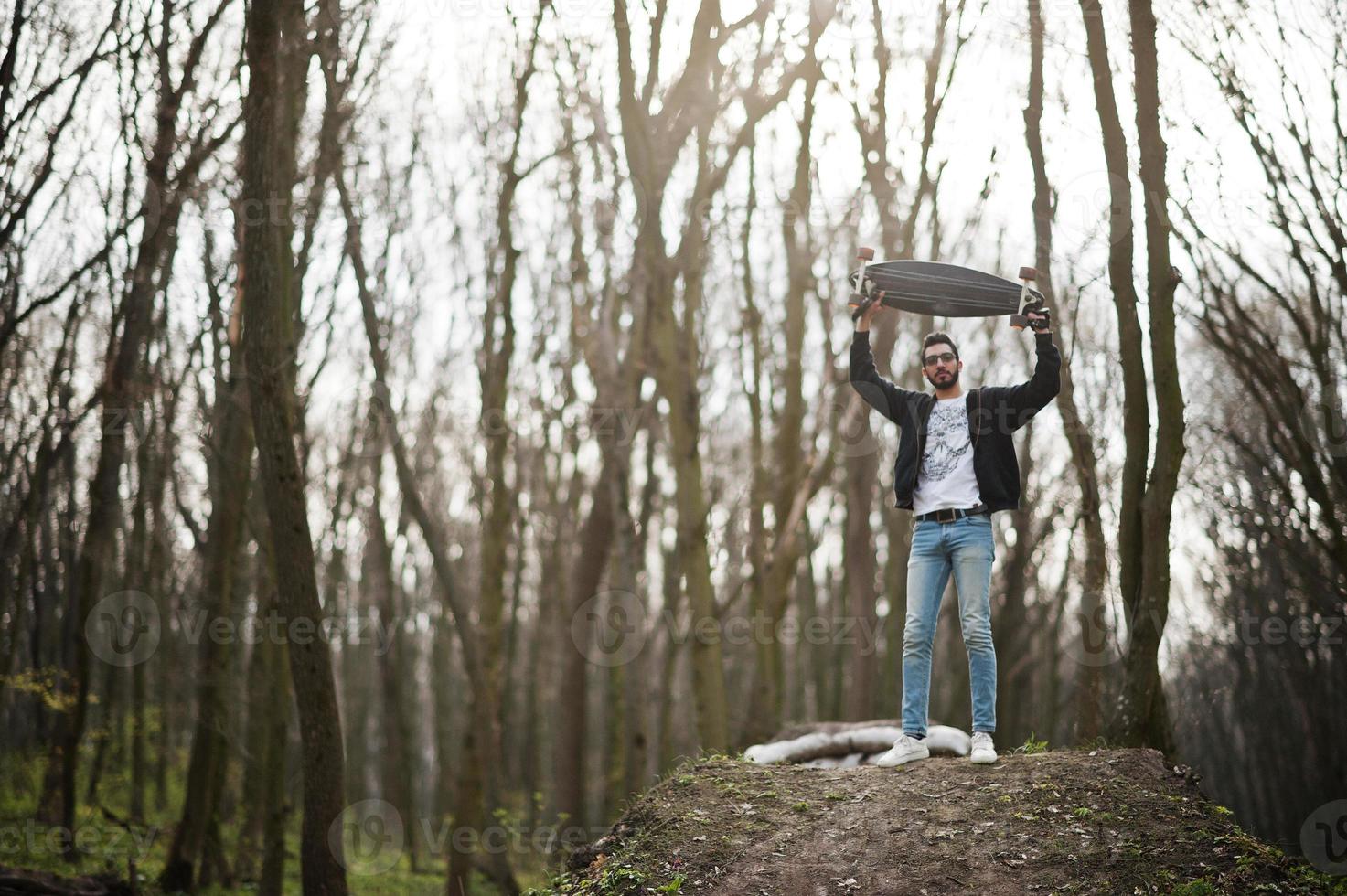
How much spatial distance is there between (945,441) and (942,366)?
45 centimetres

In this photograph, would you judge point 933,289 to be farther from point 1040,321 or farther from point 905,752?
point 905,752

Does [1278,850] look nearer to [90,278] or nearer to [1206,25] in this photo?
[1206,25]

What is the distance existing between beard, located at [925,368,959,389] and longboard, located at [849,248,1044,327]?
1.32ft

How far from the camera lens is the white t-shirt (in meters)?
6.18

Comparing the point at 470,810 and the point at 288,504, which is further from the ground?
the point at 288,504

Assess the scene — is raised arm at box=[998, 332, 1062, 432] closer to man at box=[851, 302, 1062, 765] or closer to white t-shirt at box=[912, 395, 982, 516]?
man at box=[851, 302, 1062, 765]

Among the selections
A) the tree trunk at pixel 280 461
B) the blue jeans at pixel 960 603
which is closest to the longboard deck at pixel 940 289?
the blue jeans at pixel 960 603

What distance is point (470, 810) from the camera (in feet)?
40.8

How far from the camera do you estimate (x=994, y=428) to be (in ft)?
20.3

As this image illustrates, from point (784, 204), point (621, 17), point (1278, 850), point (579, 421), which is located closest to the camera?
point (1278, 850)

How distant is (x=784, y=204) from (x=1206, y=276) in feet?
24.0

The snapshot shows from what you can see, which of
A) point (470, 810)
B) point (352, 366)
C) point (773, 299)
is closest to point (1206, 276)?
point (470, 810)

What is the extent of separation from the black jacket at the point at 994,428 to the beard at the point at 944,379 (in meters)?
0.10

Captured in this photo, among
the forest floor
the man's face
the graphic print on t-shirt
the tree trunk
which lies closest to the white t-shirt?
the graphic print on t-shirt
